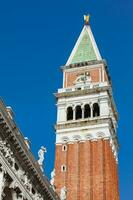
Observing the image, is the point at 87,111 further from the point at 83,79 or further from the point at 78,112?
the point at 83,79

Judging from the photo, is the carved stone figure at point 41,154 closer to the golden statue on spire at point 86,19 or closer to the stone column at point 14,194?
the stone column at point 14,194

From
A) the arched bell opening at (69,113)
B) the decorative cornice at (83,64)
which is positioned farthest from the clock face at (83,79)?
the arched bell opening at (69,113)

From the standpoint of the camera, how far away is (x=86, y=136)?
5506 centimetres

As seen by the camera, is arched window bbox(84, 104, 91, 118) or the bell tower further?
arched window bbox(84, 104, 91, 118)

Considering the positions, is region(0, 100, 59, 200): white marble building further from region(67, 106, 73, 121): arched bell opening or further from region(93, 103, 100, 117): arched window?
region(67, 106, 73, 121): arched bell opening

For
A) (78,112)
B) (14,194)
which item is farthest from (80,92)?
(14,194)

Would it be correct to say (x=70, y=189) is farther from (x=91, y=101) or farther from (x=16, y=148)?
(x=16, y=148)

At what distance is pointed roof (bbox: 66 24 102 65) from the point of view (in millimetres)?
63875

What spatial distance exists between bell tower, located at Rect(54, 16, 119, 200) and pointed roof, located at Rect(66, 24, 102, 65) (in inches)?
52.5

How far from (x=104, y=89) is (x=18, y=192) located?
2881cm

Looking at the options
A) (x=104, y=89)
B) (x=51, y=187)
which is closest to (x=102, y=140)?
(x=104, y=89)

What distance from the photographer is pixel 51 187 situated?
3688 cm

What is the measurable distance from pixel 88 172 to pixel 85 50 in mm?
18265

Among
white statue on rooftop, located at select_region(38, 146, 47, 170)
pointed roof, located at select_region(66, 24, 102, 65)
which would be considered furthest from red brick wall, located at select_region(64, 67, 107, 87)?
white statue on rooftop, located at select_region(38, 146, 47, 170)
